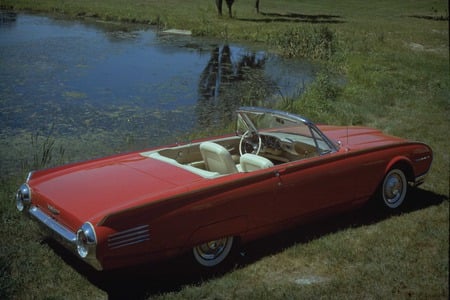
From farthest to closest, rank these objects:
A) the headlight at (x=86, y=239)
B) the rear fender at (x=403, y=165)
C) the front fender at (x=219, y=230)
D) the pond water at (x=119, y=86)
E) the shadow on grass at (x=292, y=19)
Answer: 1. the shadow on grass at (x=292, y=19)
2. the pond water at (x=119, y=86)
3. the rear fender at (x=403, y=165)
4. the front fender at (x=219, y=230)
5. the headlight at (x=86, y=239)

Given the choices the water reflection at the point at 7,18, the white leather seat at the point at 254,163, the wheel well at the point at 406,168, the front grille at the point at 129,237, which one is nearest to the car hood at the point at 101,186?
the front grille at the point at 129,237

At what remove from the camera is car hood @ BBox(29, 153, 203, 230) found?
4129 mm

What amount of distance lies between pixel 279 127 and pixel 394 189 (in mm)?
1384

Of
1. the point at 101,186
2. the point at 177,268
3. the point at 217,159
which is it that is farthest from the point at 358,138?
the point at 101,186

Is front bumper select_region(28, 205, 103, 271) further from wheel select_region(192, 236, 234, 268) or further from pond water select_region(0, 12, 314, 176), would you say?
pond water select_region(0, 12, 314, 176)

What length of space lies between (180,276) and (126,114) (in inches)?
297

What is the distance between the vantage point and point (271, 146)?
5590 millimetres

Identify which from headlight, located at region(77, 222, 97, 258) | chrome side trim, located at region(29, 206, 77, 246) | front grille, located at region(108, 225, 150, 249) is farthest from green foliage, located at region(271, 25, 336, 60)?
headlight, located at region(77, 222, 97, 258)

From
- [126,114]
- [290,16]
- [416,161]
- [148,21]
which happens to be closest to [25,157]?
[126,114]

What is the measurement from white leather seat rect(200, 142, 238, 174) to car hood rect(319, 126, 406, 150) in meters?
1.32

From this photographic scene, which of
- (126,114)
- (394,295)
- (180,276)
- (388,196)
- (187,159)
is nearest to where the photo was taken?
(394,295)

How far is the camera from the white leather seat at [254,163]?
16.1 ft

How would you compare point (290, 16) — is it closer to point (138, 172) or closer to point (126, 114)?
point (126, 114)

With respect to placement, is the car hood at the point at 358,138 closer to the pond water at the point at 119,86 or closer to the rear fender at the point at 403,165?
the rear fender at the point at 403,165
